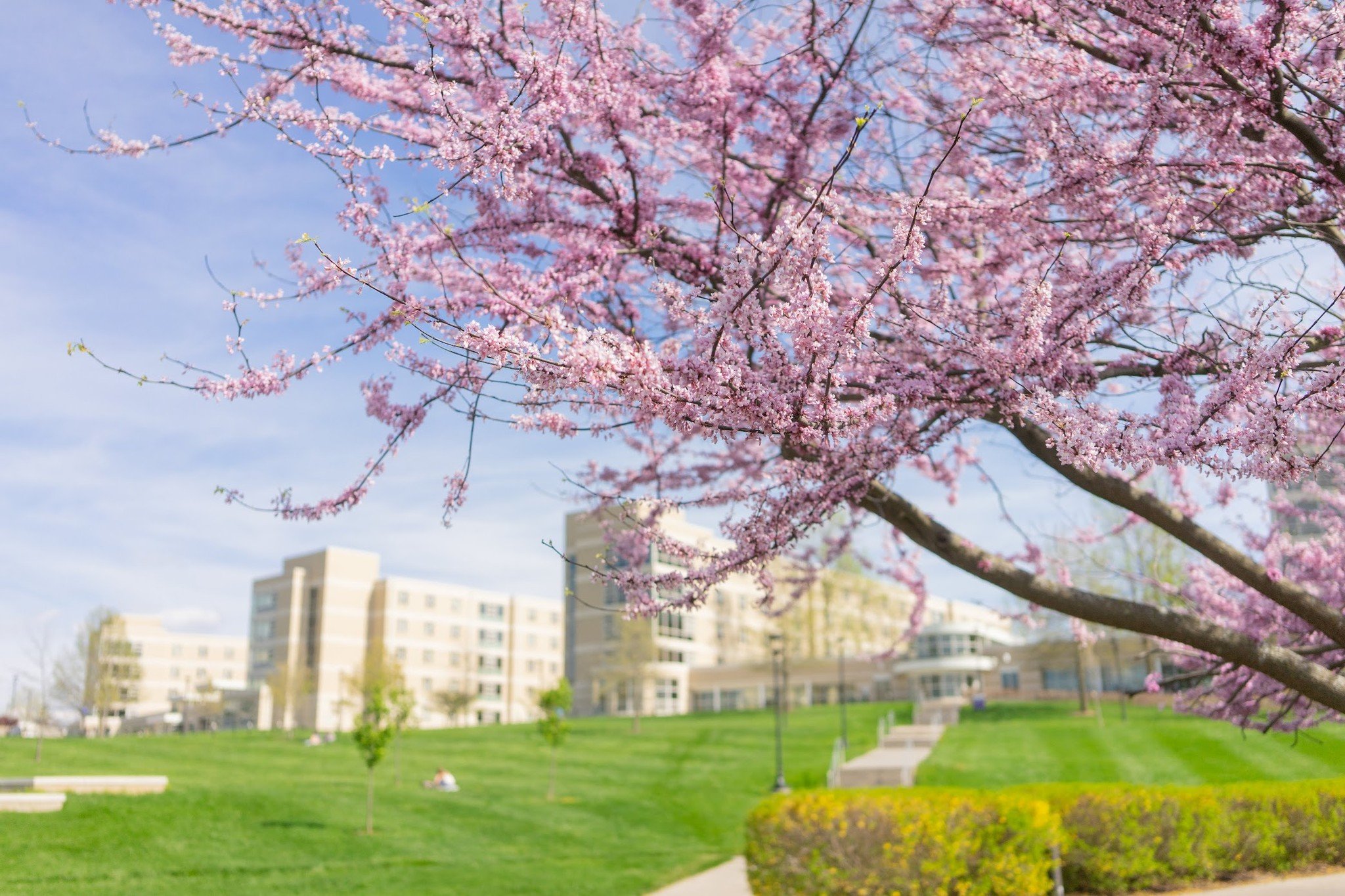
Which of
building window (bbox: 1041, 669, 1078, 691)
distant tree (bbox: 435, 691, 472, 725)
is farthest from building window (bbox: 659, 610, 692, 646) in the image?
building window (bbox: 1041, 669, 1078, 691)

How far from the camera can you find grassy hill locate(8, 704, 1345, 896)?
14.7 meters

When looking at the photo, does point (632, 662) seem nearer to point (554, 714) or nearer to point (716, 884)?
point (554, 714)

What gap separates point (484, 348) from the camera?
3.70 m

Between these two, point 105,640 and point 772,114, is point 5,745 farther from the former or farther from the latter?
point 772,114

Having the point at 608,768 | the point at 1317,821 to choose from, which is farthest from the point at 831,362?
the point at 608,768

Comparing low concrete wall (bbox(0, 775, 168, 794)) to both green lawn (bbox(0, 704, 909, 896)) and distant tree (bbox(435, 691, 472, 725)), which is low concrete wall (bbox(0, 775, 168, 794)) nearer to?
green lawn (bbox(0, 704, 909, 896))

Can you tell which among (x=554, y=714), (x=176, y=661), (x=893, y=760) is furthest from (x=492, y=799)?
(x=176, y=661)

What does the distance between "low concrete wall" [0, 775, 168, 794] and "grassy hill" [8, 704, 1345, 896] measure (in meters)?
0.73

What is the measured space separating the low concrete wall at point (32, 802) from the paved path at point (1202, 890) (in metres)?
10.7

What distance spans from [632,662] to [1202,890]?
4366 cm

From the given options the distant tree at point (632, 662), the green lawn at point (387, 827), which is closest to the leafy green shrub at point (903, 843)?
the green lawn at point (387, 827)

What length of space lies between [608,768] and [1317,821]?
22020 mm

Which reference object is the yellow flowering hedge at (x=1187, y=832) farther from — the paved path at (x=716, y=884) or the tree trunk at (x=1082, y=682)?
the tree trunk at (x=1082, y=682)

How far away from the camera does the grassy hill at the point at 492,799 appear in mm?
14711
